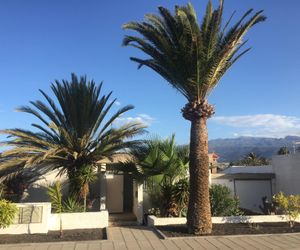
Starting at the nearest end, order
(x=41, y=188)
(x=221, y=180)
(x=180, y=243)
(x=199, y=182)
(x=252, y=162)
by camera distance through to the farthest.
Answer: (x=180, y=243) → (x=199, y=182) → (x=41, y=188) → (x=221, y=180) → (x=252, y=162)

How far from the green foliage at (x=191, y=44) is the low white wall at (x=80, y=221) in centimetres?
586

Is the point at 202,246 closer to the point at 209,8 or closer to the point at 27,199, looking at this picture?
the point at 209,8

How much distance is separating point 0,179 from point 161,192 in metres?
6.59

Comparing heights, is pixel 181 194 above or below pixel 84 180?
below

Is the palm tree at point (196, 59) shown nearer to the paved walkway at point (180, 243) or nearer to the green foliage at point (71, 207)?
the paved walkway at point (180, 243)

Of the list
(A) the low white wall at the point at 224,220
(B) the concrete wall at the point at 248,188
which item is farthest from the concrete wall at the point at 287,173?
(A) the low white wall at the point at 224,220

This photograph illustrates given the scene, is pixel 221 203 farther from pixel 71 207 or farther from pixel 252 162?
pixel 252 162

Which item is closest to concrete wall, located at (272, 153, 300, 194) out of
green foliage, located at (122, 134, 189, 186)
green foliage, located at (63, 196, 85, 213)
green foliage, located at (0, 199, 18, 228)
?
green foliage, located at (122, 134, 189, 186)

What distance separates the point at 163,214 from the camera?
15406 millimetres

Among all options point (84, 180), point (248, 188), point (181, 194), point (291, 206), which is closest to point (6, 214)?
point (84, 180)

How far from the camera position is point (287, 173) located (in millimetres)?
19531

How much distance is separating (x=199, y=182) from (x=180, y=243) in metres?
2.42

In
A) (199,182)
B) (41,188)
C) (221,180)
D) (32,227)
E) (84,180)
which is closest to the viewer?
(199,182)

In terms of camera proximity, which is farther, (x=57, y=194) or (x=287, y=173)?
(x=287, y=173)
